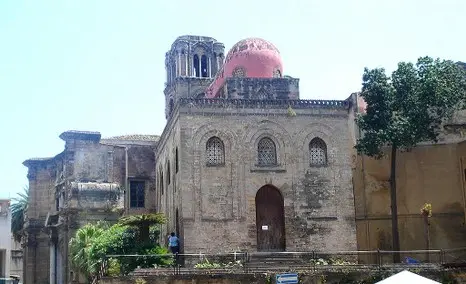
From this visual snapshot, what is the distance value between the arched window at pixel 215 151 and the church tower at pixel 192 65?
1845 cm

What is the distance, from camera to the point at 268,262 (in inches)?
1138

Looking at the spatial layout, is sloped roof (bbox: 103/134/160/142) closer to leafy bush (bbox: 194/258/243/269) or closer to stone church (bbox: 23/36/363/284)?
stone church (bbox: 23/36/363/284)

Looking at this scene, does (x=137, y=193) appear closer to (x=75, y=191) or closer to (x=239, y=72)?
(x=75, y=191)

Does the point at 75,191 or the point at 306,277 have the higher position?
the point at 75,191

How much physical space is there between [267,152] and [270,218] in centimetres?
295

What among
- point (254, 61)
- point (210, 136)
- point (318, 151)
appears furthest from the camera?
point (254, 61)

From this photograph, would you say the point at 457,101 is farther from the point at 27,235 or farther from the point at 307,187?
the point at 27,235

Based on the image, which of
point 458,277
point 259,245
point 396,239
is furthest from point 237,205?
point 458,277

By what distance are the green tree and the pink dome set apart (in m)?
5.13

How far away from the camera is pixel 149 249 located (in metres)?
28.3

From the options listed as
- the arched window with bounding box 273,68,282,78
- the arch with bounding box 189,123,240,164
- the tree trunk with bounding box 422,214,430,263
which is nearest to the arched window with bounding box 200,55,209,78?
the arched window with bounding box 273,68,282,78

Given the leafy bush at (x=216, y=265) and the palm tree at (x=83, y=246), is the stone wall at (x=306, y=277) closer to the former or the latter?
the leafy bush at (x=216, y=265)

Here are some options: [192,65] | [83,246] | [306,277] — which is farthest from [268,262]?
[192,65]

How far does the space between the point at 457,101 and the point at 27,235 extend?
84.8 ft
